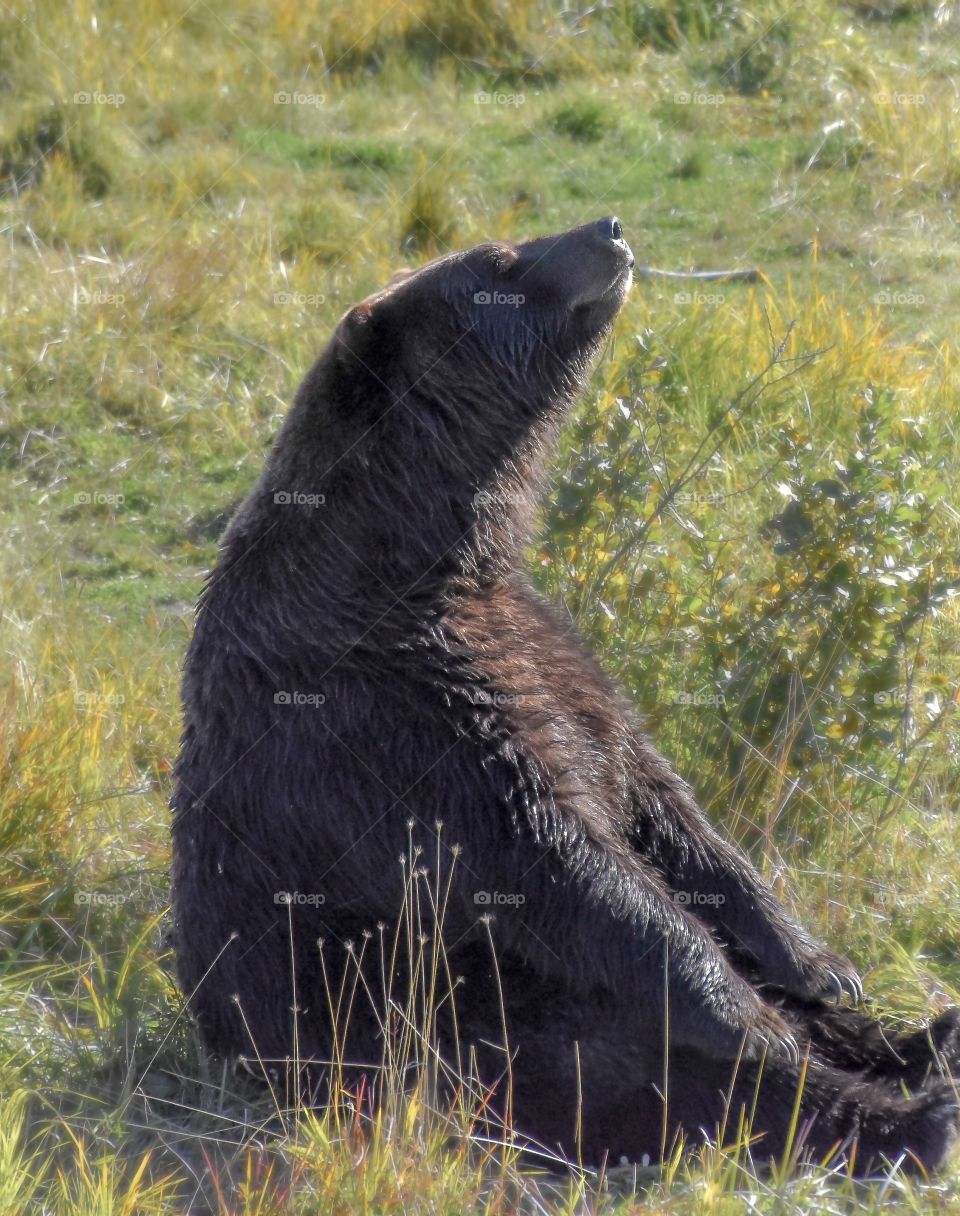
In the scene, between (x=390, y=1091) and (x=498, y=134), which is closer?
(x=390, y=1091)

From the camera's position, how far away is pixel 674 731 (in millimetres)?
5238

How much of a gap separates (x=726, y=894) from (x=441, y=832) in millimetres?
927

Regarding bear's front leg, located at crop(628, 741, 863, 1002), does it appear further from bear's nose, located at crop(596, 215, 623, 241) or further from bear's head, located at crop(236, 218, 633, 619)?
bear's nose, located at crop(596, 215, 623, 241)

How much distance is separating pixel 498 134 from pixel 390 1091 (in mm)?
8532

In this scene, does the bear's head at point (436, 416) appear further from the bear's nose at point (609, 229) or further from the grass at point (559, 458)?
the grass at point (559, 458)

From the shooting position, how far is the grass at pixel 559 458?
13.0 ft

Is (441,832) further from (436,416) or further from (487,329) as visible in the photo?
(487,329)

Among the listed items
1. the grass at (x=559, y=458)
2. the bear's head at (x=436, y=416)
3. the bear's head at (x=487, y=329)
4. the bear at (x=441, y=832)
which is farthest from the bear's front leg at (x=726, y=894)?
the bear's head at (x=487, y=329)

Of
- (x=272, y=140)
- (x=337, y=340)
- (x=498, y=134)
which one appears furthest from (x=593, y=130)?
(x=337, y=340)

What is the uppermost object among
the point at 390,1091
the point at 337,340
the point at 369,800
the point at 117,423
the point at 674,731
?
the point at 337,340

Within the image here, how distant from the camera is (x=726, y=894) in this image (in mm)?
4176

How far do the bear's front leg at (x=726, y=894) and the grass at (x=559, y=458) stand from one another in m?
0.36

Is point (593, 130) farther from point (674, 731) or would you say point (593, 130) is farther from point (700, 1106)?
point (700, 1106)

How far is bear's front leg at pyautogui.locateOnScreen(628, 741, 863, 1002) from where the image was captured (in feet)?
13.6
